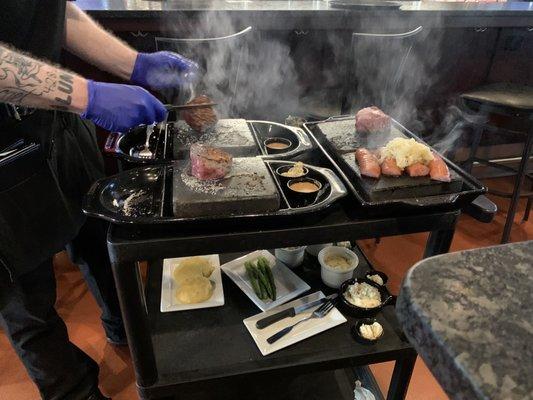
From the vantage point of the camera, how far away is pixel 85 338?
246cm

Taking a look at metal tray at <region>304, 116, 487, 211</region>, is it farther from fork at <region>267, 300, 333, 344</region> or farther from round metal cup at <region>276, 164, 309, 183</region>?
fork at <region>267, 300, 333, 344</region>

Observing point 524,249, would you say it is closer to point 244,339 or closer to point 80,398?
point 244,339

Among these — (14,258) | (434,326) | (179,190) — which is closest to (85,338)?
(14,258)

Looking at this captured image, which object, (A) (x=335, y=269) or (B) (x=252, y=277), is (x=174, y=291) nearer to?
(B) (x=252, y=277)

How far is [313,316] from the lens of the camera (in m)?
1.68

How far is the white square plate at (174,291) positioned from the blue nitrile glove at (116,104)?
0.59 metres

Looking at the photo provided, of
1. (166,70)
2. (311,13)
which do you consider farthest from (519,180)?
(166,70)

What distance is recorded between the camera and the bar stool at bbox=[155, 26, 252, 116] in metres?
2.50

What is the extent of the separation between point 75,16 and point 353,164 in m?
1.50

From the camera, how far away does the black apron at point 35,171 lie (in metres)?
1.51

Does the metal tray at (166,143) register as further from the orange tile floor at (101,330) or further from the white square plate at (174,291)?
the orange tile floor at (101,330)

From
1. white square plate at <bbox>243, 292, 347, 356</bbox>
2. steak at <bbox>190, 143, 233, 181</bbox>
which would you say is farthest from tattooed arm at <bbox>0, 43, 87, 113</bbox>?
white square plate at <bbox>243, 292, 347, 356</bbox>

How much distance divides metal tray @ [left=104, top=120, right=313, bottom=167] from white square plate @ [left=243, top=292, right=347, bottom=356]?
65 cm

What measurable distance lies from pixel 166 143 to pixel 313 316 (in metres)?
0.94
